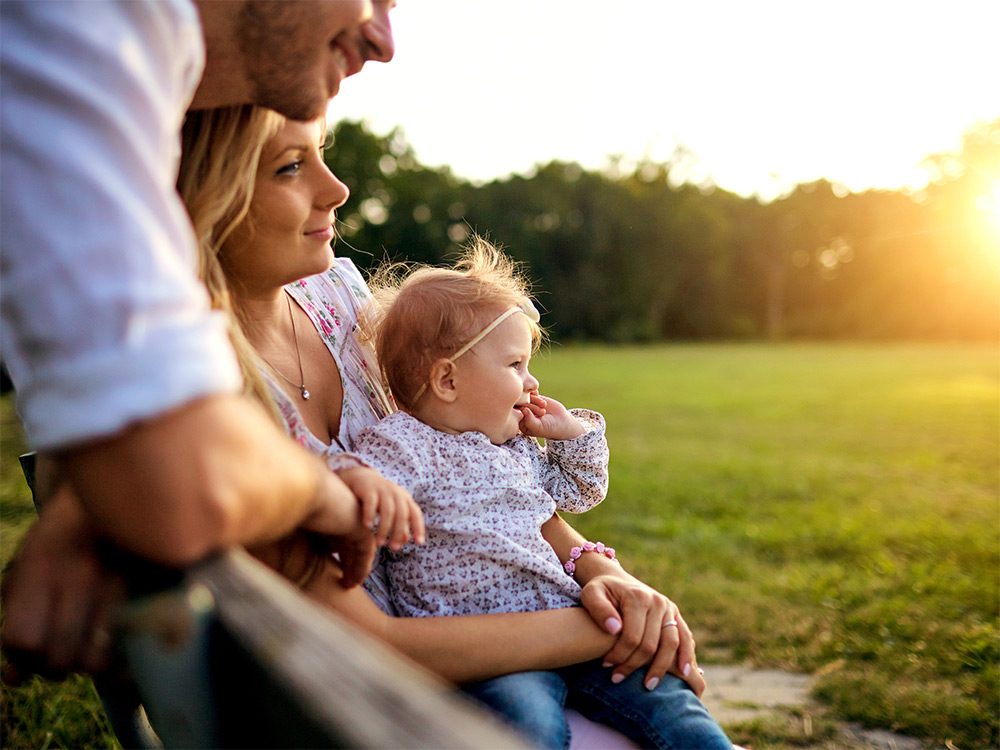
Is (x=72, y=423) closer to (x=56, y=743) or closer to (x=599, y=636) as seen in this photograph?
(x=599, y=636)

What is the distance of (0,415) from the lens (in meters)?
11.0

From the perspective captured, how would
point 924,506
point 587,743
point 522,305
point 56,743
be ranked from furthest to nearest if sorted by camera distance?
point 924,506 → point 56,743 → point 522,305 → point 587,743

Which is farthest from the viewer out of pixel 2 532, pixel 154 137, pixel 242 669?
pixel 2 532

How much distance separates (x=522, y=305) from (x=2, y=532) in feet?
14.0

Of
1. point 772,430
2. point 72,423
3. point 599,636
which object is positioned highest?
point 72,423

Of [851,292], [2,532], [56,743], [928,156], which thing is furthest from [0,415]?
[851,292]

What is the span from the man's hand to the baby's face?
105 cm

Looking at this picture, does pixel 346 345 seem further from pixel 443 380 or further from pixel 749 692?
pixel 749 692

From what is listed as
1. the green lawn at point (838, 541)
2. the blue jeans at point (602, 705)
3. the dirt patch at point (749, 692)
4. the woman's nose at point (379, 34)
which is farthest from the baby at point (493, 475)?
the dirt patch at point (749, 692)

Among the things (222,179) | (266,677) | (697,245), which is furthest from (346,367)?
(697,245)

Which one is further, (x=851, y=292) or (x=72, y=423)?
(x=851, y=292)

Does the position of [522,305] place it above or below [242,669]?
above

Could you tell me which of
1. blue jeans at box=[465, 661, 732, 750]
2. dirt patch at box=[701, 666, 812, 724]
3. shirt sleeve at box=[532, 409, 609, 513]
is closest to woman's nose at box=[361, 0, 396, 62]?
shirt sleeve at box=[532, 409, 609, 513]

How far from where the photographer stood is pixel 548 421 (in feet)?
6.59
